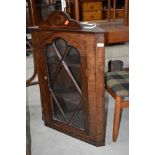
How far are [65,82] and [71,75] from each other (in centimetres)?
10

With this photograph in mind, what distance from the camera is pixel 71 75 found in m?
1.58

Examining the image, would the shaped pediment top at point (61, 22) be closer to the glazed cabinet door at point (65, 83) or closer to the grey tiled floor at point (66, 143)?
the glazed cabinet door at point (65, 83)

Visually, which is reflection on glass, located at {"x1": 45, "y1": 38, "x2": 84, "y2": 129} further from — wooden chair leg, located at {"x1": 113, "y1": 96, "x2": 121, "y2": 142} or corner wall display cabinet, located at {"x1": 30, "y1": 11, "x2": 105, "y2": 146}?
wooden chair leg, located at {"x1": 113, "y1": 96, "x2": 121, "y2": 142}

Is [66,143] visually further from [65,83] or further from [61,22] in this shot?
[61,22]

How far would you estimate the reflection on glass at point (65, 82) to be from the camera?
154 cm

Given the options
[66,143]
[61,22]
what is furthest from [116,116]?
[61,22]

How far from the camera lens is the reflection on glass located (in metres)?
1.54

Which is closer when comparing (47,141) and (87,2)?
(47,141)

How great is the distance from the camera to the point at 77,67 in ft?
4.99
